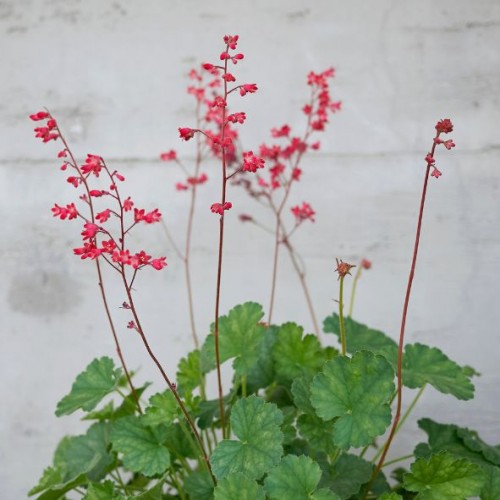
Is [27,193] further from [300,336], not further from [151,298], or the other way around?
[300,336]

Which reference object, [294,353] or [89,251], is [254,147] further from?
[89,251]

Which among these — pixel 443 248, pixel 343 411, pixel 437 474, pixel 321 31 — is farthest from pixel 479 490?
pixel 321 31

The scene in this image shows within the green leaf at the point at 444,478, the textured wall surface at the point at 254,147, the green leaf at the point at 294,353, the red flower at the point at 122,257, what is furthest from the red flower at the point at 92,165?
the textured wall surface at the point at 254,147

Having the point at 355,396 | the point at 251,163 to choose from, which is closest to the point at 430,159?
the point at 251,163

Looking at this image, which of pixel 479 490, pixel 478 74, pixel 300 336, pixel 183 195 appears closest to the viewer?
pixel 479 490

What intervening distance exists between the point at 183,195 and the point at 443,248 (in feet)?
1.95

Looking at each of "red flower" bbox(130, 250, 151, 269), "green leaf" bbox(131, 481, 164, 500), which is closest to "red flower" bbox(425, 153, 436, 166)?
"red flower" bbox(130, 250, 151, 269)

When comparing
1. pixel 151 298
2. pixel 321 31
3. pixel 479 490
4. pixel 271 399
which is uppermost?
pixel 321 31

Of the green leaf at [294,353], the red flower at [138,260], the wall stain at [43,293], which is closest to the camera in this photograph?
the red flower at [138,260]

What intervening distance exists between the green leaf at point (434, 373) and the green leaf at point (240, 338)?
8.7 inches

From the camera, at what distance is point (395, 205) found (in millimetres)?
1588

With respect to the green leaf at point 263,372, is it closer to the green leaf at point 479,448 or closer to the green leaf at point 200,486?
the green leaf at point 200,486

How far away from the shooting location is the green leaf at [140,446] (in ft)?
3.25

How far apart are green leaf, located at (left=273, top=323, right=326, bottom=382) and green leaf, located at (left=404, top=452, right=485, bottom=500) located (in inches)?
9.3
